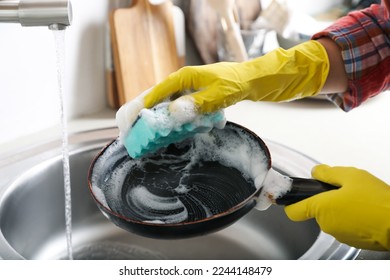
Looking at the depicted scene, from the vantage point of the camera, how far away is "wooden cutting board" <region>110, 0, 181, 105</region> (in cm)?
120

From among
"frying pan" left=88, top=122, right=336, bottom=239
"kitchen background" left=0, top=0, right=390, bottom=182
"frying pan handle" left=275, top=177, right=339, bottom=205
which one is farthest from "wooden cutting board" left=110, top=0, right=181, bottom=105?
"frying pan handle" left=275, top=177, right=339, bottom=205

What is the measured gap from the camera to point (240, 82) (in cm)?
89

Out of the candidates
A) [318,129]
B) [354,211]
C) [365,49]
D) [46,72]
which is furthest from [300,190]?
[46,72]

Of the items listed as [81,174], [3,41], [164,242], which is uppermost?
[3,41]

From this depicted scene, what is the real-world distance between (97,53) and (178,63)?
0.75 feet

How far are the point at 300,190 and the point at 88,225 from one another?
0.55 m

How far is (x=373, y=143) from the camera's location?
1.20 meters

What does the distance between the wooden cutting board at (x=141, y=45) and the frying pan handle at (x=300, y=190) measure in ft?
1.87

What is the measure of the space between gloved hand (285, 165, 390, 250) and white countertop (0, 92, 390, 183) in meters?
0.29

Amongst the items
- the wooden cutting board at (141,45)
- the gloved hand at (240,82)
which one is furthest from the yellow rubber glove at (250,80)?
the wooden cutting board at (141,45)

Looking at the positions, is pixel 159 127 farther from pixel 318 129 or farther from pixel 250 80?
pixel 318 129

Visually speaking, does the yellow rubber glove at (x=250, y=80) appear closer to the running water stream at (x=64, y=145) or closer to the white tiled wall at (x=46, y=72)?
the running water stream at (x=64, y=145)

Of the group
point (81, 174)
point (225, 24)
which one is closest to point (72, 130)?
point (81, 174)
